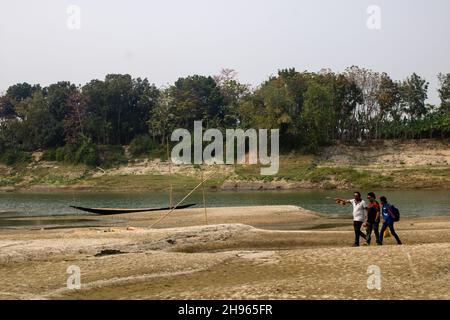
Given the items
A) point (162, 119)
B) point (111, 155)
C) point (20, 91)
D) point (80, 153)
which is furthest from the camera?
point (20, 91)

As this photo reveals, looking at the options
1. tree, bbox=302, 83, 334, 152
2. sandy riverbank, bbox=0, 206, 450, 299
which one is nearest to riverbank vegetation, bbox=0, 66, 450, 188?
tree, bbox=302, 83, 334, 152

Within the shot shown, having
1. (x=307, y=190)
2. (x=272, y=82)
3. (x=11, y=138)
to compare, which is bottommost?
(x=307, y=190)

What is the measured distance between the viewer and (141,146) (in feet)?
315

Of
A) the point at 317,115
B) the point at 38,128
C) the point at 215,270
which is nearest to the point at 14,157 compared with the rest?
the point at 38,128

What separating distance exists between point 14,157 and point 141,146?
22767mm

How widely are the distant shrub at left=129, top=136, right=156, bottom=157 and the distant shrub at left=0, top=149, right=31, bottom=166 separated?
60.7ft

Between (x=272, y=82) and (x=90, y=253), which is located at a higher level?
(x=272, y=82)

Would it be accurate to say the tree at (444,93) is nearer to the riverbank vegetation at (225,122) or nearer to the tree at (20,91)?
the riverbank vegetation at (225,122)

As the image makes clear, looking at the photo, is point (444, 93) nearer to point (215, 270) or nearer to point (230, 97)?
point (230, 97)

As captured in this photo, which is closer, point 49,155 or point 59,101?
point 49,155
